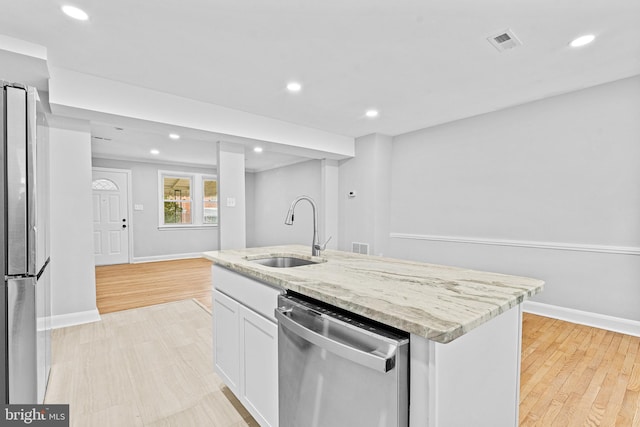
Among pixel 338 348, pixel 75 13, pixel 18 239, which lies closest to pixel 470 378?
pixel 338 348

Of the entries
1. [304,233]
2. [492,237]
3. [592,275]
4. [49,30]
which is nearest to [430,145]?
[492,237]

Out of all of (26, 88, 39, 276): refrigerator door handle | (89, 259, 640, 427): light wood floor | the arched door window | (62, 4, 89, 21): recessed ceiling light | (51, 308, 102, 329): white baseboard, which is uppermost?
(62, 4, 89, 21): recessed ceiling light

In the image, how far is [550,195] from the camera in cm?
338

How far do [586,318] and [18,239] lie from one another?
4.56m

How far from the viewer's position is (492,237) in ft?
12.6

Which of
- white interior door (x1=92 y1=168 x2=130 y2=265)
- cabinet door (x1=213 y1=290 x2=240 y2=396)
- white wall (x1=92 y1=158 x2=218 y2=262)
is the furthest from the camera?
white wall (x1=92 y1=158 x2=218 y2=262)

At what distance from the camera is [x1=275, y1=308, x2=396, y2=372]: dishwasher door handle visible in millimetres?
849

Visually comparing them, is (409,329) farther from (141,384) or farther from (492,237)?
(492,237)

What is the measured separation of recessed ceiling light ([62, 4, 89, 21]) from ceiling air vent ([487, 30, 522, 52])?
282cm

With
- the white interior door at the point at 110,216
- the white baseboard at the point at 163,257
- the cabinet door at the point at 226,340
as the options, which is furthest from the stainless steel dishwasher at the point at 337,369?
the white interior door at the point at 110,216

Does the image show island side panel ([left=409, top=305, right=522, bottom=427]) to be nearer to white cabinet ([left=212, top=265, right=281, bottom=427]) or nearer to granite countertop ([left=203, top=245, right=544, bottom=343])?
granite countertop ([left=203, top=245, right=544, bottom=343])

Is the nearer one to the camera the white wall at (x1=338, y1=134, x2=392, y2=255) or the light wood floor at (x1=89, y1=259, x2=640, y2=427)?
the light wood floor at (x1=89, y1=259, x2=640, y2=427)

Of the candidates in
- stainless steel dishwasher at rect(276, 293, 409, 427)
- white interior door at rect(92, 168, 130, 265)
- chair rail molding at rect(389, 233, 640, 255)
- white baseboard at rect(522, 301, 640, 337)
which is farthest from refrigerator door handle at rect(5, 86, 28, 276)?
white interior door at rect(92, 168, 130, 265)

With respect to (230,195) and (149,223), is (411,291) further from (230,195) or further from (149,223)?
(149,223)
